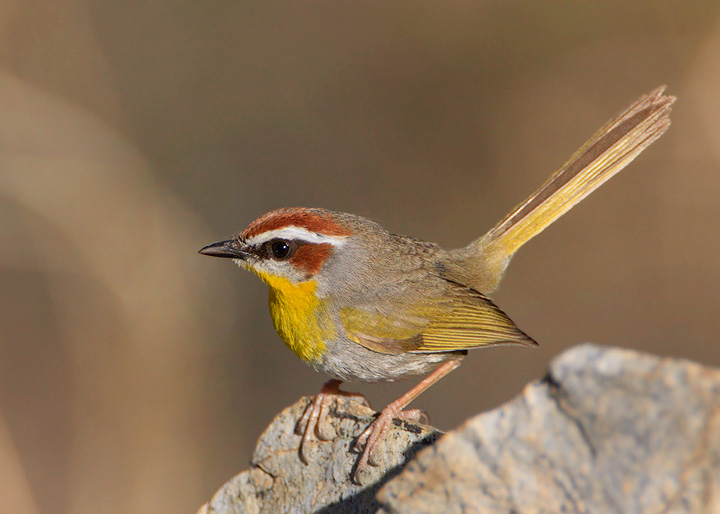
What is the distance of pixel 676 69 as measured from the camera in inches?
360

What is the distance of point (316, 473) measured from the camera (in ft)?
10.8

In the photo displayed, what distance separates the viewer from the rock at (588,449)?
193cm

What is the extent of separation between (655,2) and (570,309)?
430cm

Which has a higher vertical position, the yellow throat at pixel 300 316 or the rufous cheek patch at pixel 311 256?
the rufous cheek patch at pixel 311 256

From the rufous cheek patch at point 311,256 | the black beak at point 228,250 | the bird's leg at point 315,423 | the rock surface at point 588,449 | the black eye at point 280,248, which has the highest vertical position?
the black beak at point 228,250

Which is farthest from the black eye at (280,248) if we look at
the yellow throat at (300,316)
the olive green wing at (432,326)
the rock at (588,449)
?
the rock at (588,449)

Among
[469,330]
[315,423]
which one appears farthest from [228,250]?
[469,330]

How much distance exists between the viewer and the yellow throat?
429 centimetres

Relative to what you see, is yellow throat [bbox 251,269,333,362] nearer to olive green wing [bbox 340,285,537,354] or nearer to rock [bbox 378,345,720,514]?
olive green wing [bbox 340,285,537,354]

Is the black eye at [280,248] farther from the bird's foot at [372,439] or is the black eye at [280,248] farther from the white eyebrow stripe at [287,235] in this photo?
the bird's foot at [372,439]

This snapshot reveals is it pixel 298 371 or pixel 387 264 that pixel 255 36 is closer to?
pixel 298 371

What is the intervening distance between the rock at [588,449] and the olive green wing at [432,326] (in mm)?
2074

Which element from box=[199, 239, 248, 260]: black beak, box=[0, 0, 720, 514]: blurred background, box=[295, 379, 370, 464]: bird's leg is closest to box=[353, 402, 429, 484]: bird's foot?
box=[295, 379, 370, 464]: bird's leg

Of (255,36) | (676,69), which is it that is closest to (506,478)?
(676,69)
